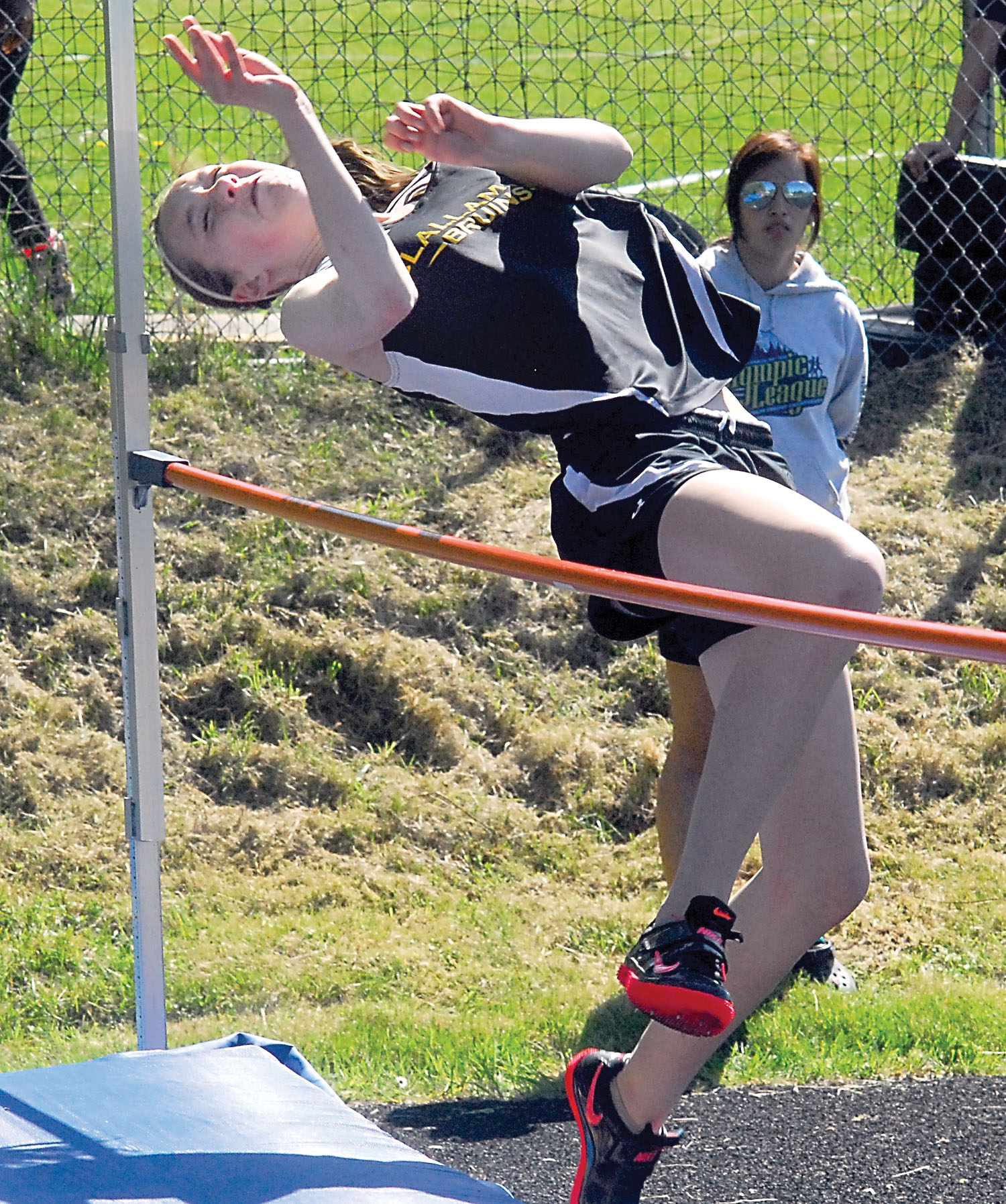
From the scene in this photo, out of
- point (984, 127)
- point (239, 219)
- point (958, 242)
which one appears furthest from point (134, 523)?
point (984, 127)

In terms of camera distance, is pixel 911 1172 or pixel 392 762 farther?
pixel 392 762

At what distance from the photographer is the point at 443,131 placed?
8.01 ft

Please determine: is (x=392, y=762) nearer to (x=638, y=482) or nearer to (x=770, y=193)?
(x=770, y=193)

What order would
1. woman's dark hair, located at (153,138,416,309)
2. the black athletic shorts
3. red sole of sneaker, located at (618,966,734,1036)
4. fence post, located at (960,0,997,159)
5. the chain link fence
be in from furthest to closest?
fence post, located at (960,0,997,159) → the chain link fence → woman's dark hair, located at (153,138,416,309) → the black athletic shorts → red sole of sneaker, located at (618,966,734,1036)

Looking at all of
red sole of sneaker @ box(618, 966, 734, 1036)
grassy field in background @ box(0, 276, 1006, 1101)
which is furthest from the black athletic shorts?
grassy field in background @ box(0, 276, 1006, 1101)

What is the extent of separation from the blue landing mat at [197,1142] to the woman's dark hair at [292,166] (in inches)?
52.8

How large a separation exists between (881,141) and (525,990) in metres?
5.95

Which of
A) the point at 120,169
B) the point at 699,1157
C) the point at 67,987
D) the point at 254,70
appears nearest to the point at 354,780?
the point at 67,987

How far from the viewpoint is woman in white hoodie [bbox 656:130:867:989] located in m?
3.65

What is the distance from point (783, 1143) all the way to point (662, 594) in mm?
1628

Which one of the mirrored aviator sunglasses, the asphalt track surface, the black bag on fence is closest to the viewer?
the asphalt track surface

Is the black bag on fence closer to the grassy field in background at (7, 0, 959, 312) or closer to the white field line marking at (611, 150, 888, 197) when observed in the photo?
the grassy field in background at (7, 0, 959, 312)

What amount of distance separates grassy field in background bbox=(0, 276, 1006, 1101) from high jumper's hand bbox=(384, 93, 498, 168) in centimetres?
200

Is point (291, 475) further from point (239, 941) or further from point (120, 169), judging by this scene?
point (120, 169)
